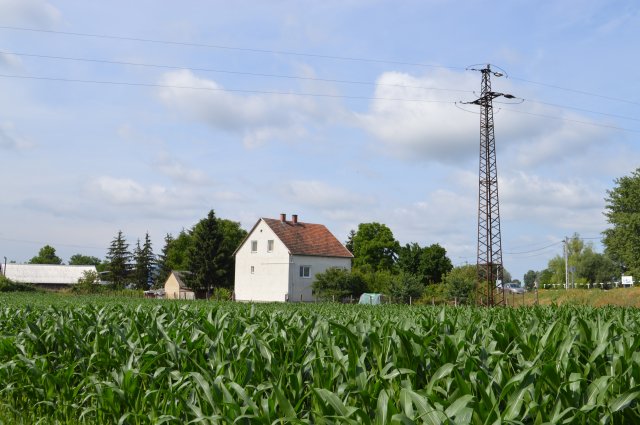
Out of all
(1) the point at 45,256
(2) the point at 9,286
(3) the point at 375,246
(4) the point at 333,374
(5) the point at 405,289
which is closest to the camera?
(4) the point at 333,374

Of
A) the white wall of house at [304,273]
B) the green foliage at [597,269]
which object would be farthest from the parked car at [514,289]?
the white wall of house at [304,273]

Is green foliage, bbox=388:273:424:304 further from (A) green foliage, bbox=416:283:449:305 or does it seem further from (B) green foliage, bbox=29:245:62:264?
(B) green foliage, bbox=29:245:62:264

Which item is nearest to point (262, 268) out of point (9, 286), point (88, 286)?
point (88, 286)

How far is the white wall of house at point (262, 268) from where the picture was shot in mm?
66719

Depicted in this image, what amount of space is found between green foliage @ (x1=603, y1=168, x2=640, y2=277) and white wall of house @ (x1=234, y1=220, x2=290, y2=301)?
35.2 metres

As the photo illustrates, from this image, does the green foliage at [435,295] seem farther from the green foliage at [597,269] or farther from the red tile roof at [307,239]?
the green foliage at [597,269]

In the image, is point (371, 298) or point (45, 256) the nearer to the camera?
point (371, 298)

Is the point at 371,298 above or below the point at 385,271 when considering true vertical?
below

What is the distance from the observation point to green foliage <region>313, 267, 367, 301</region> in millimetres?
60688

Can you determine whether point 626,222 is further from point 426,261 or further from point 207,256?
point 207,256

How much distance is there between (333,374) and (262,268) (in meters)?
64.9

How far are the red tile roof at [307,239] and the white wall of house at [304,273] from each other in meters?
0.60

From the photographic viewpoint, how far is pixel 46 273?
12644cm

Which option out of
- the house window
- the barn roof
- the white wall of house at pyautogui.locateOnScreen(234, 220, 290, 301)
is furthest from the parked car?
the barn roof
